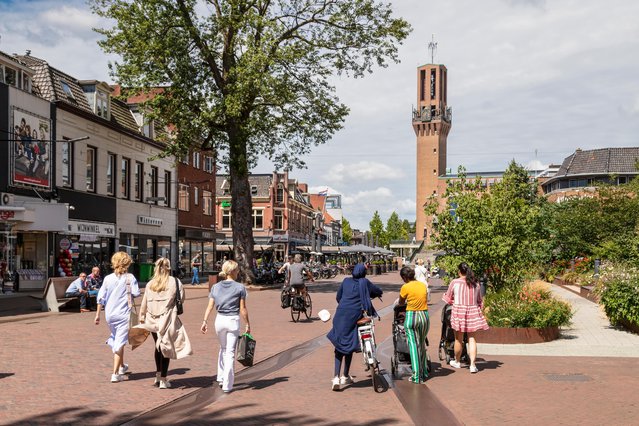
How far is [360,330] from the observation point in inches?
350

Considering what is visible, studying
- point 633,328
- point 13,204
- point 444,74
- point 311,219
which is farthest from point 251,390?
point 444,74

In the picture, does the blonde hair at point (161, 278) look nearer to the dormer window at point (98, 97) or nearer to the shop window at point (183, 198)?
the dormer window at point (98, 97)

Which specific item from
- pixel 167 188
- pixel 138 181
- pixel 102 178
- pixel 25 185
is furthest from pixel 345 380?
pixel 167 188

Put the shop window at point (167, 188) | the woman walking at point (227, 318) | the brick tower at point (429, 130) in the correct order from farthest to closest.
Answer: the brick tower at point (429, 130) < the shop window at point (167, 188) < the woman walking at point (227, 318)

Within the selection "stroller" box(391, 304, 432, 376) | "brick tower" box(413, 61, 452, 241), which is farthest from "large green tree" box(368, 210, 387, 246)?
"stroller" box(391, 304, 432, 376)

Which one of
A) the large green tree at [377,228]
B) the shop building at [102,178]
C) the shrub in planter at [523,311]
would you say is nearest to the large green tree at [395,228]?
the large green tree at [377,228]

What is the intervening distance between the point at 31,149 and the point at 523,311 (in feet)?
69.1

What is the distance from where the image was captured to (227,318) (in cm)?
861

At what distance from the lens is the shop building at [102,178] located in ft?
97.4

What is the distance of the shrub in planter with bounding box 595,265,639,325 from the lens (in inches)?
564

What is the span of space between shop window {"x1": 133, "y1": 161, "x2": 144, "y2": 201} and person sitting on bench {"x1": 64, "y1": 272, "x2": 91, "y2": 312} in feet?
60.1

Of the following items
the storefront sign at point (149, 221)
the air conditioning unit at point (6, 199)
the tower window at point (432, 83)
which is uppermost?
the tower window at point (432, 83)

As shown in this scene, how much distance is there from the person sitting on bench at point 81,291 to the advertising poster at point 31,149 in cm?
826

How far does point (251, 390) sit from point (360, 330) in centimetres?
158
